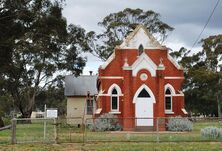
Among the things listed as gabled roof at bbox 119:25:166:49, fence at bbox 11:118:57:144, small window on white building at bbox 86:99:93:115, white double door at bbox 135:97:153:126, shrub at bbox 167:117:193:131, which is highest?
gabled roof at bbox 119:25:166:49

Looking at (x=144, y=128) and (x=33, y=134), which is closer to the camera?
(x=33, y=134)

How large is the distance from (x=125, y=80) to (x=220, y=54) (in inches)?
1766

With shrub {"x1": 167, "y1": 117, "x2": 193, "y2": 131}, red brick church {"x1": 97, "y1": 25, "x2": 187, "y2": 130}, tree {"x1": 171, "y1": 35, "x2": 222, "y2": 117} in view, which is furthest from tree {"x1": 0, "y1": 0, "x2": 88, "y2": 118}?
tree {"x1": 171, "y1": 35, "x2": 222, "y2": 117}

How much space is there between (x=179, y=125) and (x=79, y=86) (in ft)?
97.4

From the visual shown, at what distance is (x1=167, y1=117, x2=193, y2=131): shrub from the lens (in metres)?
38.5

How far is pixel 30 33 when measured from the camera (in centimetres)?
4325

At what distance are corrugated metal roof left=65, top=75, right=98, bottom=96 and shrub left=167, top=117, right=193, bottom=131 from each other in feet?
85.6

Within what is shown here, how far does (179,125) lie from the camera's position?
3900 cm

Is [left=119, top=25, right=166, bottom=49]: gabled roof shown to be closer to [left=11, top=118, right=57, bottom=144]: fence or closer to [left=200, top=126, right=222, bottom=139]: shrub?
[left=11, top=118, right=57, bottom=144]: fence

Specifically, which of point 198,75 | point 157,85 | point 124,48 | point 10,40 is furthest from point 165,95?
point 198,75

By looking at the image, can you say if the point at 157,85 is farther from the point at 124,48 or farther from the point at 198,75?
the point at 198,75

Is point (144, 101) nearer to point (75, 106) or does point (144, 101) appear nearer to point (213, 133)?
point (213, 133)

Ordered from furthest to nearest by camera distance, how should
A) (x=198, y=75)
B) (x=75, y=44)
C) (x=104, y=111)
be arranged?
(x=198, y=75)
(x=75, y=44)
(x=104, y=111)

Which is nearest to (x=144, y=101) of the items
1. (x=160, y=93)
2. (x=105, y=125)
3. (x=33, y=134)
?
(x=160, y=93)
